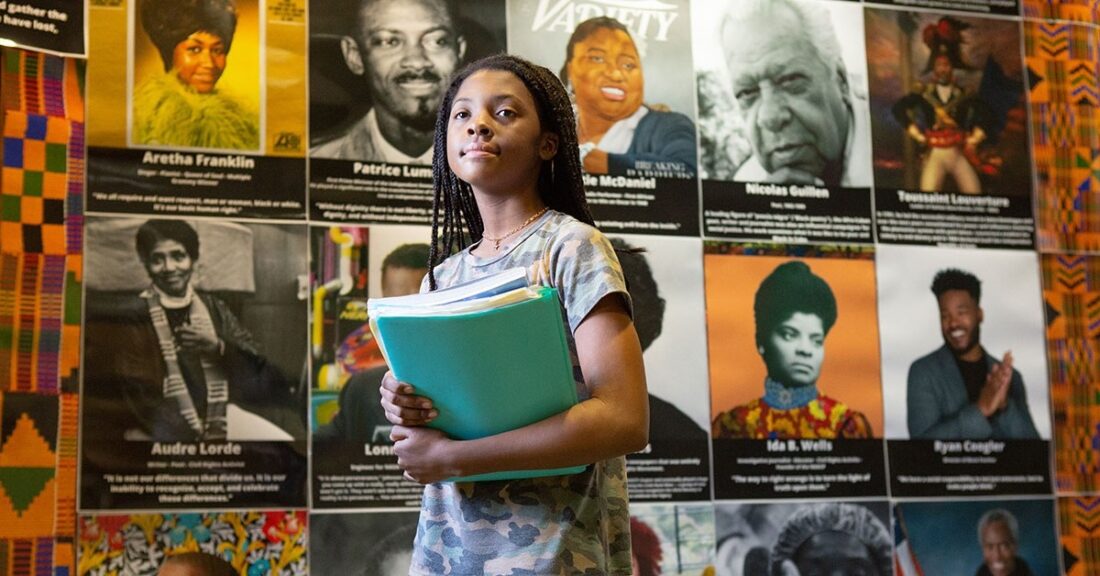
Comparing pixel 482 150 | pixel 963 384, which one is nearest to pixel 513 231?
pixel 482 150

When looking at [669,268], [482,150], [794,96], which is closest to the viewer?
[482,150]

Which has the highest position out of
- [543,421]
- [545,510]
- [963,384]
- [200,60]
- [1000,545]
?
[200,60]

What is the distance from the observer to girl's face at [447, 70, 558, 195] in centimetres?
169

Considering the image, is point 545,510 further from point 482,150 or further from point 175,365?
point 175,365

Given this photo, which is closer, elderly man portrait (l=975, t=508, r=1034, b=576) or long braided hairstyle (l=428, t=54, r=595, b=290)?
long braided hairstyle (l=428, t=54, r=595, b=290)

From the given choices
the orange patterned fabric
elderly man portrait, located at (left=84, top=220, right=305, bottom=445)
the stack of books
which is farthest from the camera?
the orange patterned fabric

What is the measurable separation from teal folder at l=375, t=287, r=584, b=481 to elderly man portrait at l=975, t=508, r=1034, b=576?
2321 millimetres

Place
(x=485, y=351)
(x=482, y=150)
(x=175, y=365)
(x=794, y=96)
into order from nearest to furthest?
(x=485, y=351) → (x=482, y=150) → (x=175, y=365) → (x=794, y=96)

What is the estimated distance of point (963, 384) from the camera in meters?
3.50

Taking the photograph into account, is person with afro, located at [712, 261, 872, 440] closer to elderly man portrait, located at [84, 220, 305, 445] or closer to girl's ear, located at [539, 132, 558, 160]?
elderly man portrait, located at [84, 220, 305, 445]

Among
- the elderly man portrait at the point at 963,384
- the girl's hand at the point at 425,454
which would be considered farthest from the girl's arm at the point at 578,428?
the elderly man portrait at the point at 963,384

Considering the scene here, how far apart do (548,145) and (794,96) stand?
6.09 feet

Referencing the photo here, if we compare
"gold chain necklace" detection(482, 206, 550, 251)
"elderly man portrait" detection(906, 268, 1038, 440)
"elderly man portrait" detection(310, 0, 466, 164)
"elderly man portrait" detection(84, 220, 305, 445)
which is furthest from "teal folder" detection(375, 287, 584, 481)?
"elderly man portrait" detection(906, 268, 1038, 440)

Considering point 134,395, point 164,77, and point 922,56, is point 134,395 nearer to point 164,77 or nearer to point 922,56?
point 164,77
